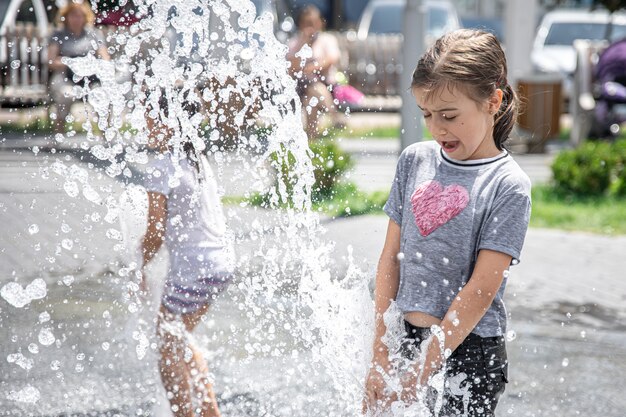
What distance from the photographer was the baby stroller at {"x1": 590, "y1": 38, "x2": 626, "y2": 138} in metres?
11.7

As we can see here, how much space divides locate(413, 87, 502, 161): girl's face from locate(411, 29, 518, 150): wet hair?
15 millimetres

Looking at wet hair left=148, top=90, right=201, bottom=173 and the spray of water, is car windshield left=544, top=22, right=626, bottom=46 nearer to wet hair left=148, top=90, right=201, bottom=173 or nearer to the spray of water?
the spray of water

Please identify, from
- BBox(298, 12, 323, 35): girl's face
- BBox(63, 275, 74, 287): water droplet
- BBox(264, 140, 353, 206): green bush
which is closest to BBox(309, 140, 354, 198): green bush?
BBox(264, 140, 353, 206): green bush

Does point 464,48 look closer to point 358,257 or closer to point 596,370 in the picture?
point 596,370

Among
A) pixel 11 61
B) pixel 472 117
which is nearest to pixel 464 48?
pixel 472 117

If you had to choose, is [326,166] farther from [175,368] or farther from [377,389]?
[377,389]

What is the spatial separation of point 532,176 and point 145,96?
24.4 ft

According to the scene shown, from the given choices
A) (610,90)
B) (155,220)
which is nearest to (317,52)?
(610,90)

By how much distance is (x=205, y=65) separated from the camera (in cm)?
375

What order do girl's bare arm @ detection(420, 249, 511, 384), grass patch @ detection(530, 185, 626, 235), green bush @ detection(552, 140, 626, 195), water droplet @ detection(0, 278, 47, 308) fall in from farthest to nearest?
green bush @ detection(552, 140, 626, 195), grass patch @ detection(530, 185, 626, 235), water droplet @ detection(0, 278, 47, 308), girl's bare arm @ detection(420, 249, 511, 384)

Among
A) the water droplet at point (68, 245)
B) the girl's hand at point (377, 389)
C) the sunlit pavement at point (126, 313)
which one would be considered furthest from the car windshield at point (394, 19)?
the girl's hand at point (377, 389)

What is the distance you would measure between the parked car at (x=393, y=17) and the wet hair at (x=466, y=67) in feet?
51.3

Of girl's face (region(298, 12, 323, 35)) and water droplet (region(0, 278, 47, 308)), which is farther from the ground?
girl's face (region(298, 12, 323, 35))

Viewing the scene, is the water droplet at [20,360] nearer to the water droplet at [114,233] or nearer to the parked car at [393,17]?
the water droplet at [114,233]
